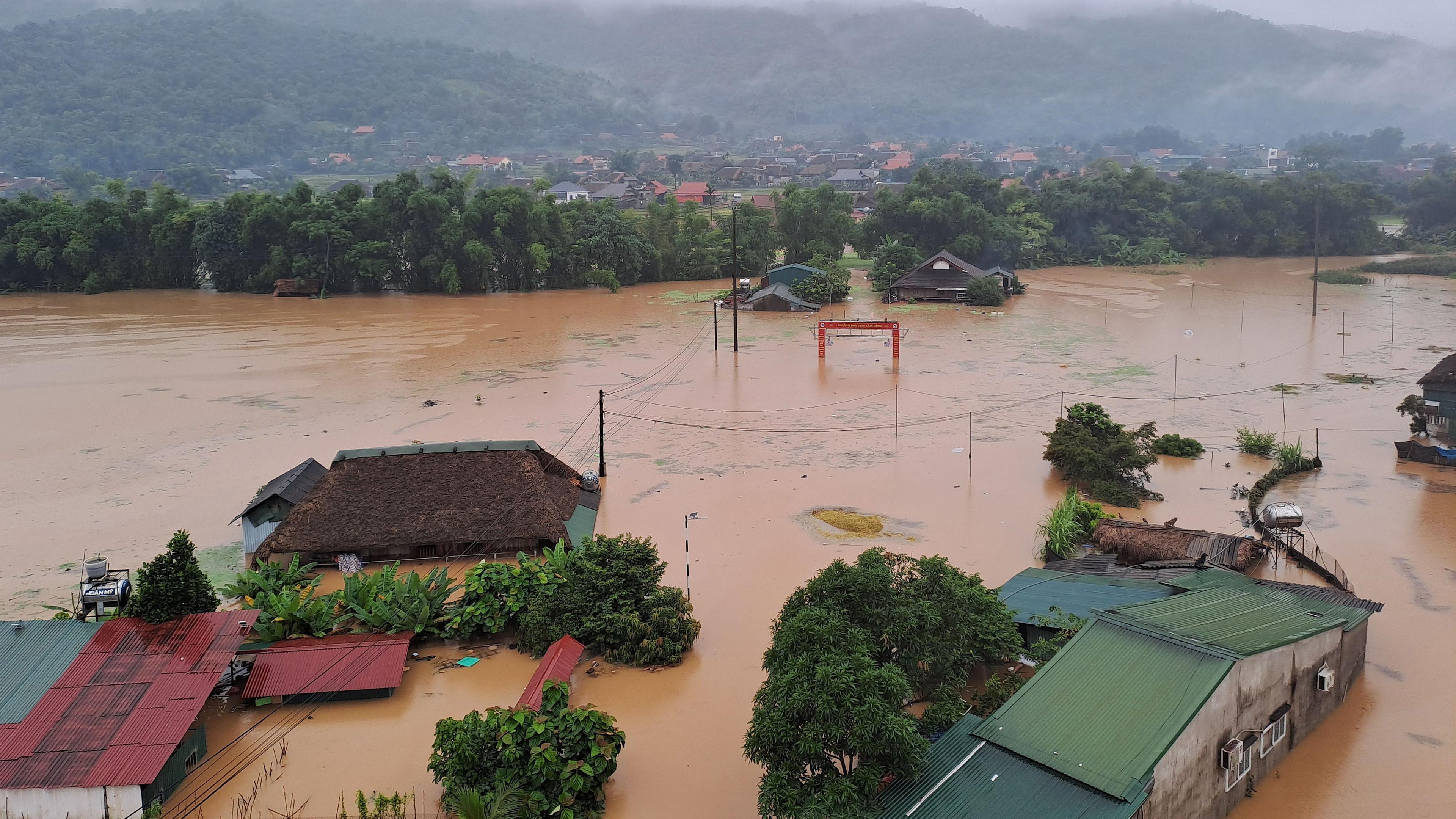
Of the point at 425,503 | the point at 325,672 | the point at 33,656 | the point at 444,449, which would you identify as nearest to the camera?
the point at 33,656

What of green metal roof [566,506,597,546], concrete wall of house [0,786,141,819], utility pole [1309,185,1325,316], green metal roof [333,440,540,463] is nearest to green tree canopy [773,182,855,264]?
utility pole [1309,185,1325,316]

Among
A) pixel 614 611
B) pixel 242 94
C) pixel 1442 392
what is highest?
pixel 242 94

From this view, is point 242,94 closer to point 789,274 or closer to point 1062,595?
point 789,274

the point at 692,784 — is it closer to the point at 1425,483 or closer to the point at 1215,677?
the point at 1215,677

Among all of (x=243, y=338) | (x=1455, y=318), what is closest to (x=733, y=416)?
(x=243, y=338)

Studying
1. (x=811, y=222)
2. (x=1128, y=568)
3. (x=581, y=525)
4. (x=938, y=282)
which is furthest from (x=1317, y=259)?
(x=581, y=525)

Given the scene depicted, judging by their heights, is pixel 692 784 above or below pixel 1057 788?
below

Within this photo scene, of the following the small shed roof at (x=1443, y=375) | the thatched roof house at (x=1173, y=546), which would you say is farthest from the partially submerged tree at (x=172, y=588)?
the small shed roof at (x=1443, y=375)
